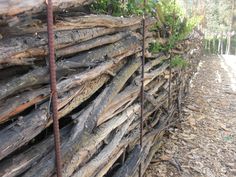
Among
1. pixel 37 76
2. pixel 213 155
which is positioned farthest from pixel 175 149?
pixel 37 76

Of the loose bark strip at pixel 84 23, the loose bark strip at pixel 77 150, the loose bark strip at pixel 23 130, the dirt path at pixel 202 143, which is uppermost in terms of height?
the loose bark strip at pixel 84 23

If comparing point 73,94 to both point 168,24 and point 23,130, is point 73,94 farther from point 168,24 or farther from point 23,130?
point 168,24

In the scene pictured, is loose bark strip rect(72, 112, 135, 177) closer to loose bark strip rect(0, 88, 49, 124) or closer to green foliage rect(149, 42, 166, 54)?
loose bark strip rect(0, 88, 49, 124)

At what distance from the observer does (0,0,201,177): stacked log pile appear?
155 centimetres

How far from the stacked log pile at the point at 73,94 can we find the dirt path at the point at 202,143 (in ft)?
3.92

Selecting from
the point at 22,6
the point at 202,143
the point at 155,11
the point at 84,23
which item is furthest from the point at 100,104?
the point at 202,143

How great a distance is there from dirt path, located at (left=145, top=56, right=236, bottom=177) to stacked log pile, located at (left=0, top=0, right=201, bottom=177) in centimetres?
120

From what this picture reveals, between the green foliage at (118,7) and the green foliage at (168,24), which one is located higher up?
the green foliage at (118,7)

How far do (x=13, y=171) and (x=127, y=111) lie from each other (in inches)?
61.5

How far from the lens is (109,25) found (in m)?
2.46

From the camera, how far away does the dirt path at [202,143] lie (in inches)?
169

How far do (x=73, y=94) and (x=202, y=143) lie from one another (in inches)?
144

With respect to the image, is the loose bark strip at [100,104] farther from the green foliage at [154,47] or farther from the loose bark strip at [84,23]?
the green foliage at [154,47]

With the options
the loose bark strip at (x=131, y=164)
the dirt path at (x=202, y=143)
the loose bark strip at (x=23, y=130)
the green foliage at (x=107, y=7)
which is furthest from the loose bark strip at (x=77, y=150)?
the dirt path at (x=202, y=143)
